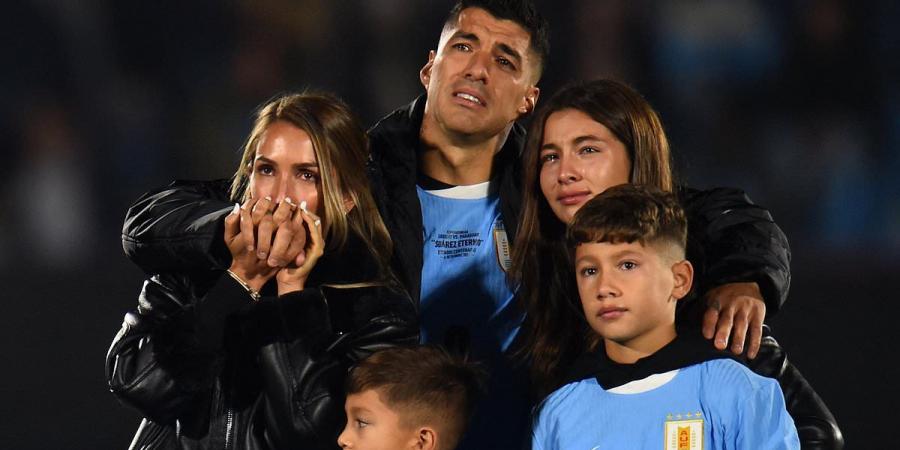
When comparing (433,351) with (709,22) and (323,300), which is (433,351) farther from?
(709,22)

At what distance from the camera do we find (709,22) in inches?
179

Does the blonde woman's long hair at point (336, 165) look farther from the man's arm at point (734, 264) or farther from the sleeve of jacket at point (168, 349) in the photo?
the man's arm at point (734, 264)

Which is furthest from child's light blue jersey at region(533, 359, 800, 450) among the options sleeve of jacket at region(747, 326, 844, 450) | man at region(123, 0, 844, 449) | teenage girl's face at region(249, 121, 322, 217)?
teenage girl's face at region(249, 121, 322, 217)

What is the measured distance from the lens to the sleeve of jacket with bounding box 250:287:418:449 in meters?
1.73

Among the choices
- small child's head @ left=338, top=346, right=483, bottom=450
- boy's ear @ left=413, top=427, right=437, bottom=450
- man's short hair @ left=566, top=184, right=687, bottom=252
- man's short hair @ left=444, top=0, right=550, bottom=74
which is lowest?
boy's ear @ left=413, top=427, right=437, bottom=450

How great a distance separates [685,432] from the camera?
173cm

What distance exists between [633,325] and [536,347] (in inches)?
11.8

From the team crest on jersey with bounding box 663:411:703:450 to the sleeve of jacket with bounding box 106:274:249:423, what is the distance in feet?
2.26

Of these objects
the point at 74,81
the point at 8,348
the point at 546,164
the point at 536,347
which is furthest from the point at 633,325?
the point at 74,81

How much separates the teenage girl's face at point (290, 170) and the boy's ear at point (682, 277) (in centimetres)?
60

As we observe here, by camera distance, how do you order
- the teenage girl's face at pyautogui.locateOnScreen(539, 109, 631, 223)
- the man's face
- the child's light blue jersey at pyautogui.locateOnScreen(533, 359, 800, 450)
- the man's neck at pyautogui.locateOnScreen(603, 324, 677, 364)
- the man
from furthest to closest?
the man's face → the man → the teenage girl's face at pyautogui.locateOnScreen(539, 109, 631, 223) → the man's neck at pyautogui.locateOnScreen(603, 324, 677, 364) → the child's light blue jersey at pyautogui.locateOnScreen(533, 359, 800, 450)

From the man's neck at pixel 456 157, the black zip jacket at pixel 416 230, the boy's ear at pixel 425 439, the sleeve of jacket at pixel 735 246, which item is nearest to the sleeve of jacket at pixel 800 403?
the black zip jacket at pixel 416 230

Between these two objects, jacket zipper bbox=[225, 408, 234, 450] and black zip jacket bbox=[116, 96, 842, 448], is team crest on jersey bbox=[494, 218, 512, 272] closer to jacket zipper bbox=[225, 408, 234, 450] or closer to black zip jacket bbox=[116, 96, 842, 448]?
black zip jacket bbox=[116, 96, 842, 448]

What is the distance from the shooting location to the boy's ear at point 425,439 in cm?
187
